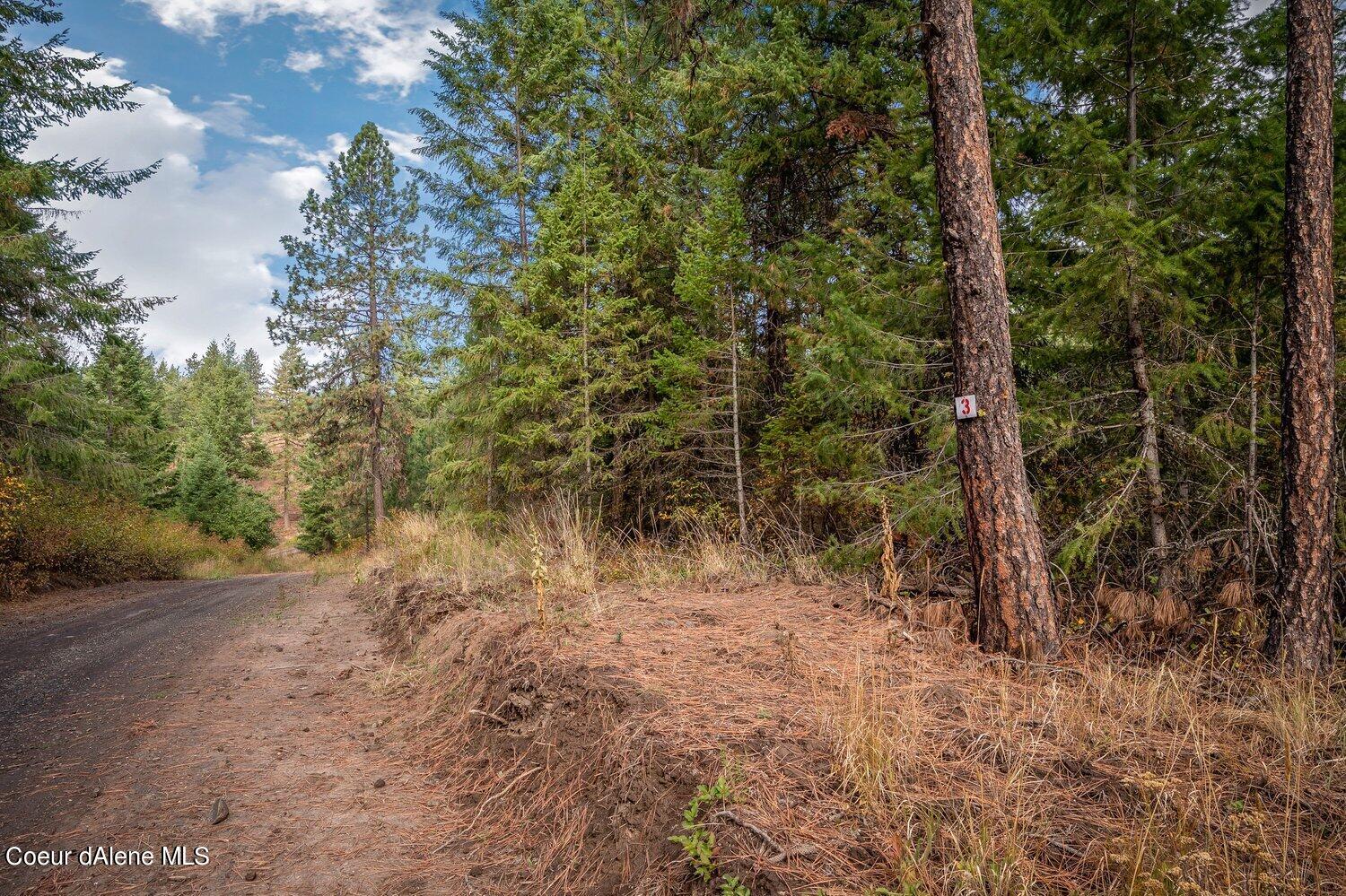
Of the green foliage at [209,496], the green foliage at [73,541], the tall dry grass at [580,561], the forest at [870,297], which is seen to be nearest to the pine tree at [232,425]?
the green foliage at [209,496]

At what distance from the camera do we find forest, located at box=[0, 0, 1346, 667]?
4605 millimetres

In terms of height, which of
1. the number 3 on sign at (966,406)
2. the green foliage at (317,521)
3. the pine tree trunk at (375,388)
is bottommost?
the green foliage at (317,521)

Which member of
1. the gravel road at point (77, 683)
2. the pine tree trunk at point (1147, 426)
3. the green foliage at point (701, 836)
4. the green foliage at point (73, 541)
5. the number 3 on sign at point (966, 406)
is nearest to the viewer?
the green foliage at point (701, 836)

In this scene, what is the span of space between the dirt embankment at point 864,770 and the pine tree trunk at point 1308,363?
671mm

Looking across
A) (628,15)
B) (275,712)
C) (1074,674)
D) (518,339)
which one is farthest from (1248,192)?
(628,15)

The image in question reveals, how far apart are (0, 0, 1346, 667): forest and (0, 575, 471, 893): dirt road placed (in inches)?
157

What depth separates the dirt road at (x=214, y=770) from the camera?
285 centimetres

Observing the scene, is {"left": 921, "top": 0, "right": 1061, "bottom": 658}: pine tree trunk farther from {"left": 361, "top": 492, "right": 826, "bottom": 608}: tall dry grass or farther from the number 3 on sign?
{"left": 361, "top": 492, "right": 826, "bottom": 608}: tall dry grass

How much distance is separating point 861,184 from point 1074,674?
24.5 ft

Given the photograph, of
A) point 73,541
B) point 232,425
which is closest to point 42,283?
point 73,541

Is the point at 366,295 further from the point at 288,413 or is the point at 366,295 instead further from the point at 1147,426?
the point at 1147,426

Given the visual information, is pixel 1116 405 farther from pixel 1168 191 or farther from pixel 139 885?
pixel 139 885

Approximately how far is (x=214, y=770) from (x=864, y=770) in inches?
153

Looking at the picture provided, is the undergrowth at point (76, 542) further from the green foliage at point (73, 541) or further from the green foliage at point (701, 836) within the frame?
the green foliage at point (701, 836)
